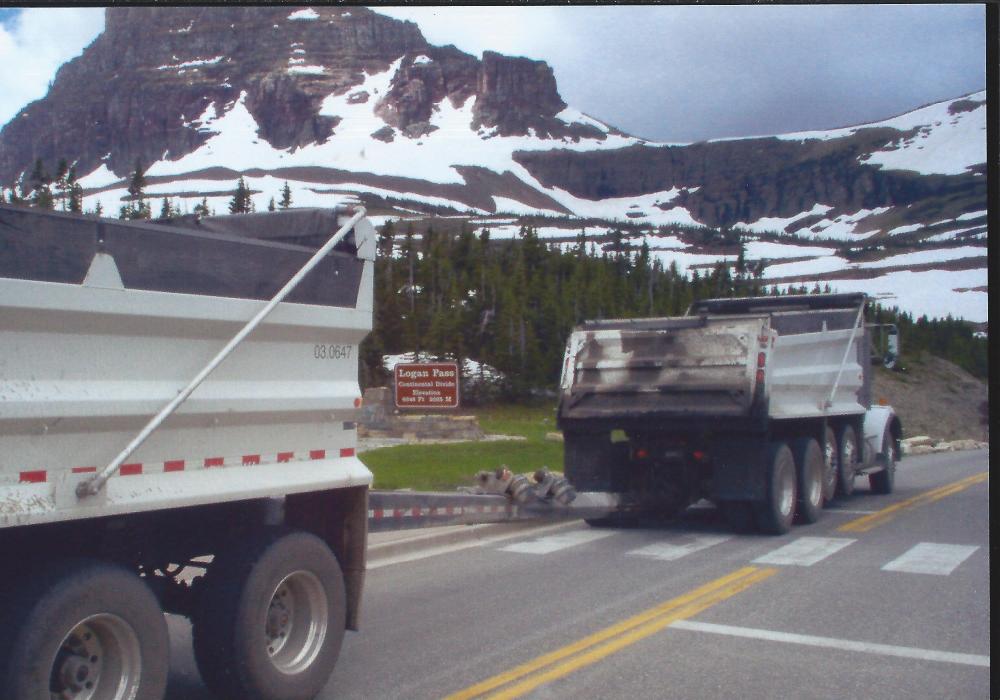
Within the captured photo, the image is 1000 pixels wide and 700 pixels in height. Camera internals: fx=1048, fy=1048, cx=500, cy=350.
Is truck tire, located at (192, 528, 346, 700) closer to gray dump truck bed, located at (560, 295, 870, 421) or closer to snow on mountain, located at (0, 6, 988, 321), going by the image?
gray dump truck bed, located at (560, 295, 870, 421)

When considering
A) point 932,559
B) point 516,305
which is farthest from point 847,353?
point 516,305

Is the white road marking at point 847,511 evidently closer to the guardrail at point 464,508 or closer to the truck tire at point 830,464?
the truck tire at point 830,464

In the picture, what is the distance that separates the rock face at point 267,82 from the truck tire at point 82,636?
381 ft

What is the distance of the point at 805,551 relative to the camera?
34.7 feet

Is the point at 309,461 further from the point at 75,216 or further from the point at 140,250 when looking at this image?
the point at 75,216

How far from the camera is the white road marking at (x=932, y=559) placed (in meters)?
9.50

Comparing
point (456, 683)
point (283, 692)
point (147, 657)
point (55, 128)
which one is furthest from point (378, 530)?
point (55, 128)

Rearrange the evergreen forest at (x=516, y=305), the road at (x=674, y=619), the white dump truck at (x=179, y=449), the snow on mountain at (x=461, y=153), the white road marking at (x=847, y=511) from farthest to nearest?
the snow on mountain at (x=461, y=153) → the evergreen forest at (x=516, y=305) → the white road marking at (x=847, y=511) → the road at (x=674, y=619) → the white dump truck at (x=179, y=449)

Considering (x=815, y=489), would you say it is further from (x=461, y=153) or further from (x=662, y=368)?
(x=461, y=153)

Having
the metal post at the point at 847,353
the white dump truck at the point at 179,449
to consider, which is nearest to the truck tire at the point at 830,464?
the metal post at the point at 847,353

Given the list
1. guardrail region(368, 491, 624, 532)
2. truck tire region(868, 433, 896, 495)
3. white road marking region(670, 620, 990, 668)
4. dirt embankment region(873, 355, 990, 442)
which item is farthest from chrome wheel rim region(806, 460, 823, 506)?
dirt embankment region(873, 355, 990, 442)

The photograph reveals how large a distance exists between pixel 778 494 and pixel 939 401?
33.6 m

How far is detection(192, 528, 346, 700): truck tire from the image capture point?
4988mm

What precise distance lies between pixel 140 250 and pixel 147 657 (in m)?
1.76
